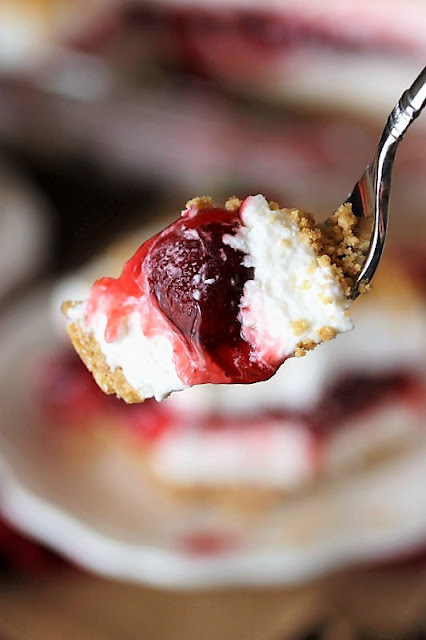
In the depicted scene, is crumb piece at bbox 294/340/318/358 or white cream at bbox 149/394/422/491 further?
white cream at bbox 149/394/422/491

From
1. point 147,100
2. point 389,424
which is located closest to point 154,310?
point 389,424

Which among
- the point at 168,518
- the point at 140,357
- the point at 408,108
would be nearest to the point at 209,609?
the point at 168,518

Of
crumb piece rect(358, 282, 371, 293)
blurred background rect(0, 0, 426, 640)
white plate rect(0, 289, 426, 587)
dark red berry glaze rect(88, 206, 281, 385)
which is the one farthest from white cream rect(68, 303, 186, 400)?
white plate rect(0, 289, 426, 587)

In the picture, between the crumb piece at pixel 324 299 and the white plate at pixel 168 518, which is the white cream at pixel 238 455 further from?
the crumb piece at pixel 324 299

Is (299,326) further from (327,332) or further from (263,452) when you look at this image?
(263,452)

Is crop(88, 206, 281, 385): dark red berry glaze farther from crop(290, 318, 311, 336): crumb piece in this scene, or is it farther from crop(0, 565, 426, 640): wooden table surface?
crop(0, 565, 426, 640): wooden table surface

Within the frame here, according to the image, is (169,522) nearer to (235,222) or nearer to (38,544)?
(38,544)
